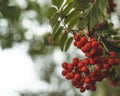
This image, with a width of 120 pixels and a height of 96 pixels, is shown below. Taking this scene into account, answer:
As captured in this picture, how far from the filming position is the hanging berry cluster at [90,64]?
274 centimetres

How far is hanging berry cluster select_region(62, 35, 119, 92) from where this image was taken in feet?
8.99

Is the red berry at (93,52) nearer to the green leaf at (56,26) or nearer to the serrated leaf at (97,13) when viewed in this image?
the serrated leaf at (97,13)

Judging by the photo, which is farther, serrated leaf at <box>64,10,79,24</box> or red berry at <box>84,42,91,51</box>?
serrated leaf at <box>64,10,79,24</box>

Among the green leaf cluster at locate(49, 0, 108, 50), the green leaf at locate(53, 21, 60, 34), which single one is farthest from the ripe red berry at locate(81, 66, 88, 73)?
the green leaf at locate(53, 21, 60, 34)

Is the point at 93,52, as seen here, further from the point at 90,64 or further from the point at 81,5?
the point at 81,5

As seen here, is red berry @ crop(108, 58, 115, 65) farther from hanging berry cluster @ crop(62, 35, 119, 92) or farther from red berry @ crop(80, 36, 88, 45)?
red berry @ crop(80, 36, 88, 45)

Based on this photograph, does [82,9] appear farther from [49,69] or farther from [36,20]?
[49,69]

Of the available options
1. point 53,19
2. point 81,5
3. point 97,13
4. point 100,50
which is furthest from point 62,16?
point 100,50

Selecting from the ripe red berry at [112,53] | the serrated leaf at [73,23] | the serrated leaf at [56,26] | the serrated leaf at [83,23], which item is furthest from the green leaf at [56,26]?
the ripe red berry at [112,53]

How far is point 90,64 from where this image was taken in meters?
2.79

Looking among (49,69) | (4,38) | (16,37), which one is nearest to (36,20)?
(16,37)

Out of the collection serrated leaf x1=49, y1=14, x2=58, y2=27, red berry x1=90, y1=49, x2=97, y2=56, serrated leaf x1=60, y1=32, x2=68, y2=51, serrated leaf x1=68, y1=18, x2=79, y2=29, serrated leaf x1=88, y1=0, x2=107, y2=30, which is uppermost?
serrated leaf x1=49, y1=14, x2=58, y2=27

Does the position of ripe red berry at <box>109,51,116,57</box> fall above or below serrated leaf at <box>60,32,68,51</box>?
below

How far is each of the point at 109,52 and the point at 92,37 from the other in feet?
0.56
